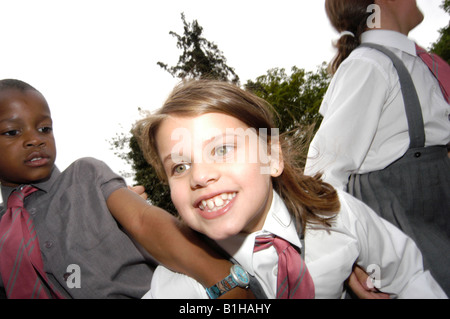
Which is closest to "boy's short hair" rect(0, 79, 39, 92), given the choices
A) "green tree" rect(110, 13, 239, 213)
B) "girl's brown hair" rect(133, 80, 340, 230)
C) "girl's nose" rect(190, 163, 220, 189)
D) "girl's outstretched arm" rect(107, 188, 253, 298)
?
"girl's brown hair" rect(133, 80, 340, 230)

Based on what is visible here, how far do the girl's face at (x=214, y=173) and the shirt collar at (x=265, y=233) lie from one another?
0.69 ft

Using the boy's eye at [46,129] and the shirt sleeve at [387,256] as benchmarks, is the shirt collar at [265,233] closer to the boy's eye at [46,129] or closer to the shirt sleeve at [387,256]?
the shirt sleeve at [387,256]

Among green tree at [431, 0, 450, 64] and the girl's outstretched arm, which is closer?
the girl's outstretched arm

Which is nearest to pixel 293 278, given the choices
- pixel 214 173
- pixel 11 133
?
pixel 214 173

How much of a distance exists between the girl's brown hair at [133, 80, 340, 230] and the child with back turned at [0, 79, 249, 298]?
397mm

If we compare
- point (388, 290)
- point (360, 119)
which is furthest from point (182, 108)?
point (388, 290)

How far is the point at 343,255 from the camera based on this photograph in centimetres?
147

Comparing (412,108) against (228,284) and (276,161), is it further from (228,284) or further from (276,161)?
(228,284)

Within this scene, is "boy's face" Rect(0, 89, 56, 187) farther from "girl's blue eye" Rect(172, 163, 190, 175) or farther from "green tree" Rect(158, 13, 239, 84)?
"green tree" Rect(158, 13, 239, 84)

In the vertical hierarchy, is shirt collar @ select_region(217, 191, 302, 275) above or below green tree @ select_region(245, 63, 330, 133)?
below

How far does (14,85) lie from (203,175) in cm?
125

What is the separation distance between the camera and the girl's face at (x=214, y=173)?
4.20ft

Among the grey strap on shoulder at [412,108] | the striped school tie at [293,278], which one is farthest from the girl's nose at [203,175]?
the grey strap on shoulder at [412,108]

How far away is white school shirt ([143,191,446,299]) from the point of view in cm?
147
